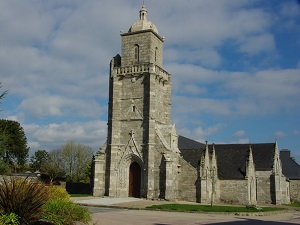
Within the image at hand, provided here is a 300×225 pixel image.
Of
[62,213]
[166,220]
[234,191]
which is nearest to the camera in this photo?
[62,213]

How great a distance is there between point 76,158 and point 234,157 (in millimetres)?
32367

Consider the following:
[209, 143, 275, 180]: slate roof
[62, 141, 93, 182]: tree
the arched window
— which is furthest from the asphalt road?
[62, 141, 93, 182]: tree

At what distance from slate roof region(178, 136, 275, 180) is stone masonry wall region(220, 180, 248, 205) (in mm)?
567

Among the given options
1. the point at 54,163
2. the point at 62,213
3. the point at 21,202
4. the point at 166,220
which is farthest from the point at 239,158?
the point at 54,163

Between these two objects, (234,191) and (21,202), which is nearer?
(21,202)

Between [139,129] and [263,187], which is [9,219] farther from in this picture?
[263,187]

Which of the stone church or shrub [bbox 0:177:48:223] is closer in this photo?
shrub [bbox 0:177:48:223]

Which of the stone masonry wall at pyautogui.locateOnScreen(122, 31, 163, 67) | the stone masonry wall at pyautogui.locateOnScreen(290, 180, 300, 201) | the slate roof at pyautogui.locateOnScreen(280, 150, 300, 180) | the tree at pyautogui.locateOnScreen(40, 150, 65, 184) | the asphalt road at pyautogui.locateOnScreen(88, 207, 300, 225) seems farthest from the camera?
the tree at pyautogui.locateOnScreen(40, 150, 65, 184)

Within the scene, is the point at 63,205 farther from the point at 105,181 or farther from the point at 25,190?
the point at 105,181

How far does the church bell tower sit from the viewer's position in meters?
33.0

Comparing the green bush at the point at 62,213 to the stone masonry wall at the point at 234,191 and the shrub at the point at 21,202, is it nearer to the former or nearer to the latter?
the shrub at the point at 21,202

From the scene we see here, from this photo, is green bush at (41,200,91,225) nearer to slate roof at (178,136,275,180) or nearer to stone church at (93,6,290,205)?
stone church at (93,6,290,205)

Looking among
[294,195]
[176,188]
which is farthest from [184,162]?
[294,195]

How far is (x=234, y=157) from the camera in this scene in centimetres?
3816
